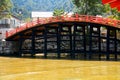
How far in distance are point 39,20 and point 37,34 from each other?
10.8 feet

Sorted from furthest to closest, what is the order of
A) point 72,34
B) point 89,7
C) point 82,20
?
point 89,7, point 72,34, point 82,20

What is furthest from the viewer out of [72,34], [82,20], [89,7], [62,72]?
[89,7]

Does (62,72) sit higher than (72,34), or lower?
lower

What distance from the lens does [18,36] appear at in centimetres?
3991

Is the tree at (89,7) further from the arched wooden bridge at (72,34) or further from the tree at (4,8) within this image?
the tree at (4,8)

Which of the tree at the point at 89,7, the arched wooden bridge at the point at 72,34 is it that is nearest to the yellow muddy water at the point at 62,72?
the arched wooden bridge at the point at 72,34

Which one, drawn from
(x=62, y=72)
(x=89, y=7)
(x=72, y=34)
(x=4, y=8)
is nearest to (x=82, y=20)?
(x=72, y=34)

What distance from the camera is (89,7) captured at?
47656 mm

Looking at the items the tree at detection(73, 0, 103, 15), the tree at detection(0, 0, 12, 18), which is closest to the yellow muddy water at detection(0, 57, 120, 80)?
the tree at detection(73, 0, 103, 15)

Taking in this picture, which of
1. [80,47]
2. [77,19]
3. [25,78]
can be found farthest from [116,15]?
[25,78]

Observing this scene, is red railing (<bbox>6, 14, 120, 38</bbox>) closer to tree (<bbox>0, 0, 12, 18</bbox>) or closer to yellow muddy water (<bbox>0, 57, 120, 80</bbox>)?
yellow muddy water (<bbox>0, 57, 120, 80</bbox>)

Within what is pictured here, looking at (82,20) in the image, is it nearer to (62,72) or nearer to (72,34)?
(72,34)

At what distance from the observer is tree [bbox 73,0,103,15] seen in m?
47.1


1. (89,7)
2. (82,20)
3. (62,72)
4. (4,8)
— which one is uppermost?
(4,8)
